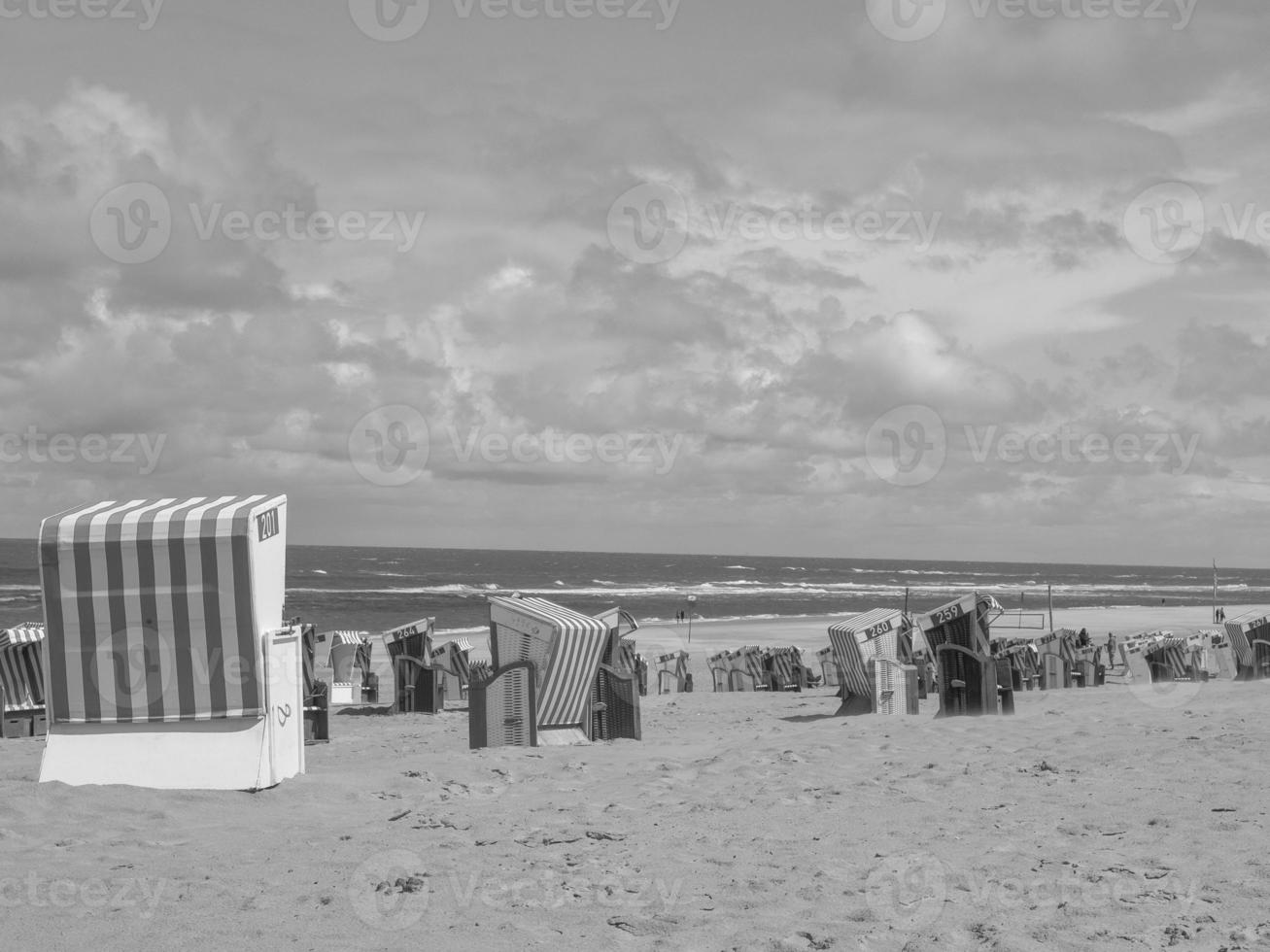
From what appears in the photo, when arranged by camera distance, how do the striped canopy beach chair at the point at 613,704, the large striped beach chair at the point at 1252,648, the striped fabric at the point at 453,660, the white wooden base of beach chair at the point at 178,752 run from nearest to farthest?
the white wooden base of beach chair at the point at 178,752 < the striped canopy beach chair at the point at 613,704 < the large striped beach chair at the point at 1252,648 < the striped fabric at the point at 453,660

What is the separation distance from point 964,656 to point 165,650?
8.05 meters

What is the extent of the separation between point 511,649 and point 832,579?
11652 cm

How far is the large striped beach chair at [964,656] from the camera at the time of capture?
12133 millimetres

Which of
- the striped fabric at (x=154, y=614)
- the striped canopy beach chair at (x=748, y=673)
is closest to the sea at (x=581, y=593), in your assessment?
the striped canopy beach chair at (x=748, y=673)

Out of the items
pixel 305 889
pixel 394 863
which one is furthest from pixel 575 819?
pixel 305 889

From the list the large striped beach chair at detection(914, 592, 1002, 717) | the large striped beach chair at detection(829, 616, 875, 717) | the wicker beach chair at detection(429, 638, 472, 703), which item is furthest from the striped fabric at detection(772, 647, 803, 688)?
the large striped beach chair at detection(914, 592, 1002, 717)

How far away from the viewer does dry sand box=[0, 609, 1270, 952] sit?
482cm

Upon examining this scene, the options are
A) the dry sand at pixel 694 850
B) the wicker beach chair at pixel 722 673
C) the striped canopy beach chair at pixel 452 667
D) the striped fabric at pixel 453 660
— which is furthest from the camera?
the wicker beach chair at pixel 722 673

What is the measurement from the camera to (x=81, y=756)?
326 inches

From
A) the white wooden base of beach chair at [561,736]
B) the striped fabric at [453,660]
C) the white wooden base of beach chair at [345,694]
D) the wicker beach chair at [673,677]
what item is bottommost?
the wicker beach chair at [673,677]

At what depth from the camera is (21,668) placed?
46.3 ft

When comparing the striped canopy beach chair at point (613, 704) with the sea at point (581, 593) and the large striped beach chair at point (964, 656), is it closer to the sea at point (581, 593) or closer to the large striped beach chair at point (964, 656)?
the large striped beach chair at point (964, 656)

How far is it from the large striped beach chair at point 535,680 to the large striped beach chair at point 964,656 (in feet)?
12.5

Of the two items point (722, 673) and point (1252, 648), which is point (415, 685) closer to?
point (722, 673)
